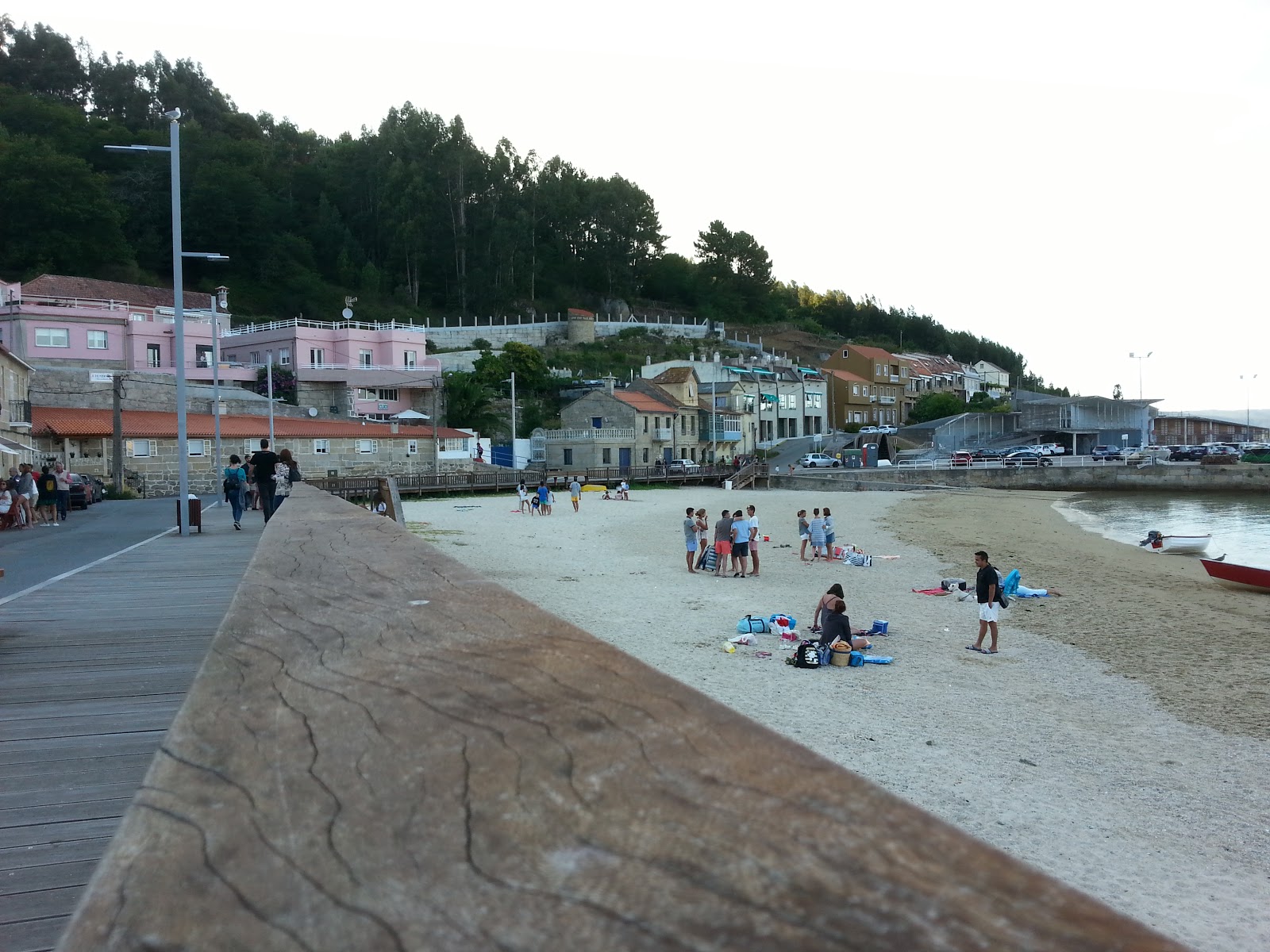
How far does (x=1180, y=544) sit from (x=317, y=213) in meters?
82.7

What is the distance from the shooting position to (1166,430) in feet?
299

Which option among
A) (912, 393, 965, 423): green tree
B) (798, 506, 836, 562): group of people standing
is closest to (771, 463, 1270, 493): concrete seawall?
(912, 393, 965, 423): green tree

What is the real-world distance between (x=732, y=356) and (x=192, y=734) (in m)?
96.5

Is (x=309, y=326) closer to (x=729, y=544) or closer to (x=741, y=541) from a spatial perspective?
(x=729, y=544)

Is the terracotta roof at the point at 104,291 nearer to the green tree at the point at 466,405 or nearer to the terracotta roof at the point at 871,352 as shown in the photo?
the green tree at the point at 466,405

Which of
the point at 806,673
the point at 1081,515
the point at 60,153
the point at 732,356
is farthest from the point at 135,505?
the point at 732,356

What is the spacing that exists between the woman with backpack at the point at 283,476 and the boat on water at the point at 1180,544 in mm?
25246

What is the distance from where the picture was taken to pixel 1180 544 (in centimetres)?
2850

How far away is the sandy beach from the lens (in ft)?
23.3

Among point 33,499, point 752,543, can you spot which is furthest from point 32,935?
point 33,499

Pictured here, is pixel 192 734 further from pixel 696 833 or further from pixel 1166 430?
pixel 1166 430

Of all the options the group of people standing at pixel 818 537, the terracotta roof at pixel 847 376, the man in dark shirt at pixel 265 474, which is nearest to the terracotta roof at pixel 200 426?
the man in dark shirt at pixel 265 474

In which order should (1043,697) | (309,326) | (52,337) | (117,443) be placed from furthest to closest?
(309,326) < (52,337) < (117,443) < (1043,697)

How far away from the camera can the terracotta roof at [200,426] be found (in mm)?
40375
